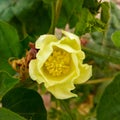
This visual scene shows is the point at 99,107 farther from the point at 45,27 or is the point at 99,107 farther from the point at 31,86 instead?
the point at 45,27

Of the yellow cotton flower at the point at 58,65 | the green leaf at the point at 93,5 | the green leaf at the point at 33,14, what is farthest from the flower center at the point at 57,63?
the green leaf at the point at 33,14

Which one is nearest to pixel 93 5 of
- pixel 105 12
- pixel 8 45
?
pixel 105 12

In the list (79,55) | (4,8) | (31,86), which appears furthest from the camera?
(4,8)

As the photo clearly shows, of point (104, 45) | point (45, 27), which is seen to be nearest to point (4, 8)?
point (45, 27)

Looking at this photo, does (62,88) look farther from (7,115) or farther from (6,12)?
(6,12)

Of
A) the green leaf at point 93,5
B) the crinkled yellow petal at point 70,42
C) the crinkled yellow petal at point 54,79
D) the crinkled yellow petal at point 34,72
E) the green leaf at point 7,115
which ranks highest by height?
the green leaf at point 93,5

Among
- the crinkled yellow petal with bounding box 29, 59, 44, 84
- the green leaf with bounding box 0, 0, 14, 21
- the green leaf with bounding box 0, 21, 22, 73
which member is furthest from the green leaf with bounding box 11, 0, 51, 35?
the crinkled yellow petal with bounding box 29, 59, 44, 84

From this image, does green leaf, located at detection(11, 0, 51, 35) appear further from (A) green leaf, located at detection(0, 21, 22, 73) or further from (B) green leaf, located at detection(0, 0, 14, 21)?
(A) green leaf, located at detection(0, 21, 22, 73)

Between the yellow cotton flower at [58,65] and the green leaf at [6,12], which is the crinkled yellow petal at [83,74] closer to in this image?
the yellow cotton flower at [58,65]

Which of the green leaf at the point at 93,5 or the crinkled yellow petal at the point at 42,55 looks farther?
the green leaf at the point at 93,5
